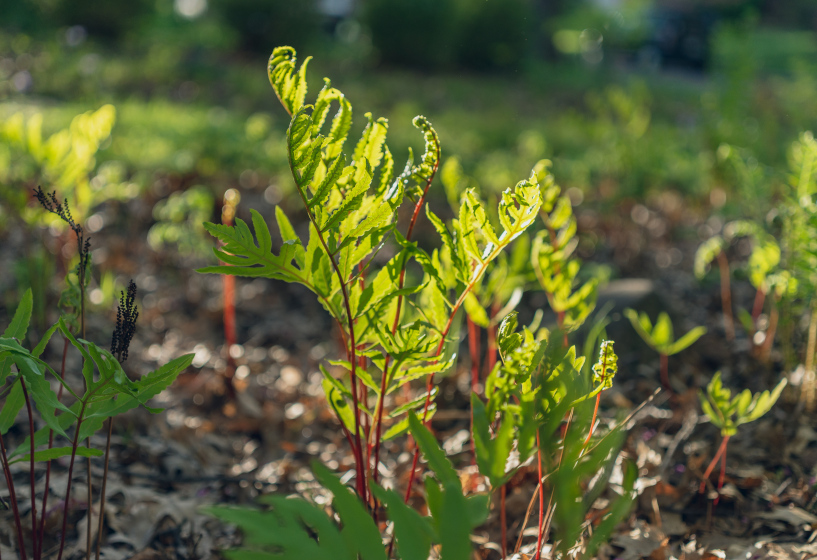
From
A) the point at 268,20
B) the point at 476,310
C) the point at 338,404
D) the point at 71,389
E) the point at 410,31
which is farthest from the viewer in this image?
the point at 410,31

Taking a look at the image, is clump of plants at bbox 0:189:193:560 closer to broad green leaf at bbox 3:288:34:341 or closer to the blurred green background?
broad green leaf at bbox 3:288:34:341

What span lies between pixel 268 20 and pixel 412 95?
4847 mm

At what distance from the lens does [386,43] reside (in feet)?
45.6

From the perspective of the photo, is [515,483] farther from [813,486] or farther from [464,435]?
[813,486]

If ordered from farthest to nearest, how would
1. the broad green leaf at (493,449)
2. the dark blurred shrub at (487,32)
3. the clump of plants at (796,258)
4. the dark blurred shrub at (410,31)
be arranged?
1. the dark blurred shrub at (487,32)
2. the dark blurred shrub at (410,31)
3. the clump of plants at (796,258)
4. the broad green leaf at (493,449)

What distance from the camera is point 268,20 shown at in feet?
43.6

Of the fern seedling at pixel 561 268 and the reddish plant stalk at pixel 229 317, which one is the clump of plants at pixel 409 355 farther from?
the reddish plant stalk at pixel 229 317

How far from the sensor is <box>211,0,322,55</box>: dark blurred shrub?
13.1 meters

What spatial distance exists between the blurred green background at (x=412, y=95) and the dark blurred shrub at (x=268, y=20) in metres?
0.04

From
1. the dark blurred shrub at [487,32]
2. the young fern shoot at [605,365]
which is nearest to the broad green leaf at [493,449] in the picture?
the young fern shoot at [605,365]

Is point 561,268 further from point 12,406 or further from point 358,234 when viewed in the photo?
point 12,406

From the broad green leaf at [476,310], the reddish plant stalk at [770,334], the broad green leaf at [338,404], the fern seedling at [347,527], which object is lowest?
the reddish plant stalk at [770,334]

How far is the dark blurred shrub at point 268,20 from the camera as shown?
1308 centimetres

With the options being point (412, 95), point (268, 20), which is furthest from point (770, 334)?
point (268, 20)
